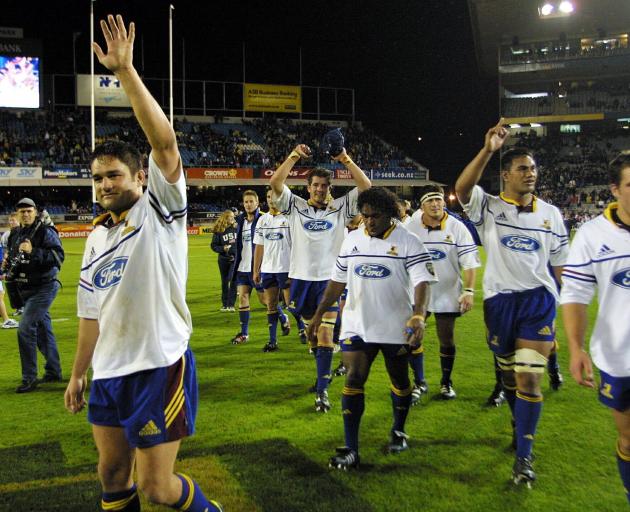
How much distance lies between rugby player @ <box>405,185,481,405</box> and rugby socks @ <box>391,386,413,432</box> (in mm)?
1375

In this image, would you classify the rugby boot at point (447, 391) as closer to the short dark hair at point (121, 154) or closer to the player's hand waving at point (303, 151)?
the player's hand waving at point (303, 151)

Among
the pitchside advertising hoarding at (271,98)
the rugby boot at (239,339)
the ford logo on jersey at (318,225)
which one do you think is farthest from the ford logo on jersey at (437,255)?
the pitchside advertising hoarding at (271,98)

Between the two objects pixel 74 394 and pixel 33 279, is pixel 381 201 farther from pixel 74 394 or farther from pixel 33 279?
pixel 33 279

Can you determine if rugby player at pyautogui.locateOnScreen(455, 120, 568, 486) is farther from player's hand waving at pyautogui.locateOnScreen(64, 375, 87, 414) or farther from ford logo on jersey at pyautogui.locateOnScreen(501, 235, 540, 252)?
player's hand waving at pyautogui.locateOnScreen(64, 375, 87, 414)

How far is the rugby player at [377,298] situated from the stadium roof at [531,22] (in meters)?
41.9

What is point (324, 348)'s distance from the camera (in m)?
6.48

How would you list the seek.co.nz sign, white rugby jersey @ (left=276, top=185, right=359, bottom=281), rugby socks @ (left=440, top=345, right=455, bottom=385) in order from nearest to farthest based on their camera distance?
1. rugby socks @ (left=440, top=345, right=455, bottom=385)
2. white rugby jersey @ (left=276, top=185, right=359, bottom=281)
3. the seek.co.nz sign

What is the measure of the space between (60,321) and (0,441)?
21.9 ft

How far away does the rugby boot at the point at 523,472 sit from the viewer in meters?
4.51

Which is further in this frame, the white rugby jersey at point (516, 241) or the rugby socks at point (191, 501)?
the white rugby jersey at point (516, 241)

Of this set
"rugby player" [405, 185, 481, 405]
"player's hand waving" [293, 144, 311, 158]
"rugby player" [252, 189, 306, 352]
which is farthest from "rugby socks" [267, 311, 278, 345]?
"player's hand waving" [293, 144, 311, 158]

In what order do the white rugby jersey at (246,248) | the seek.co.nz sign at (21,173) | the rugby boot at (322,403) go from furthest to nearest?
the seek.co.nz sign at (21,173)
the white rugby jersey at (246,248)
the rugby boot at (322,403)

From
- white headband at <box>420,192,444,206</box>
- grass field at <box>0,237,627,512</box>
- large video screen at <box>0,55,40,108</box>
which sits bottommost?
grass field at <box>0,237,627,512</box>

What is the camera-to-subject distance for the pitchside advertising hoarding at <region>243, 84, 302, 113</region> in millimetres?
57131
